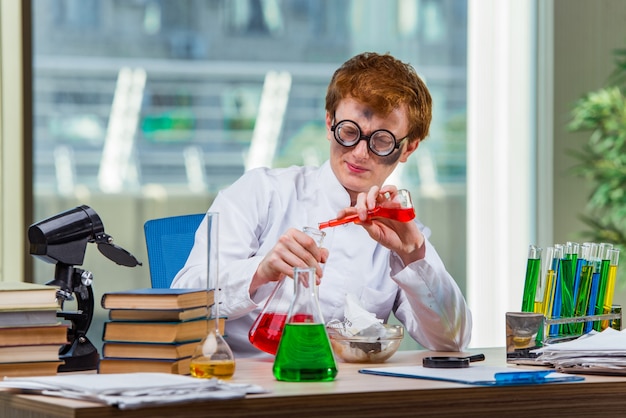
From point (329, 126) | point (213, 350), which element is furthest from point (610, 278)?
point (213, 350)

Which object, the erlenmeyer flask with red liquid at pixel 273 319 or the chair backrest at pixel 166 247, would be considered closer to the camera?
the erlenmeyer flask with red liquid at pixel 273 319

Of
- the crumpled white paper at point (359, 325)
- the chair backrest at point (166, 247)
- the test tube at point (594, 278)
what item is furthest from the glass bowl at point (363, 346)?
the chair backrest at point (166, 247)

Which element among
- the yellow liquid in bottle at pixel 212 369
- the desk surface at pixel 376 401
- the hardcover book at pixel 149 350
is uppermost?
the hardcover book at pixel 149 350

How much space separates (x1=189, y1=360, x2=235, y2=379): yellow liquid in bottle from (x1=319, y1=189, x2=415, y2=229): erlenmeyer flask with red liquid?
1.12 feet

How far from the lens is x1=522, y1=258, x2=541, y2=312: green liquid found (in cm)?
173

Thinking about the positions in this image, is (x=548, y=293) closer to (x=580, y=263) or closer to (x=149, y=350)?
(x=580, y=263)

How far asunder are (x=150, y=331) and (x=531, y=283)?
2.12 ft

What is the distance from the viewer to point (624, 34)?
415cm

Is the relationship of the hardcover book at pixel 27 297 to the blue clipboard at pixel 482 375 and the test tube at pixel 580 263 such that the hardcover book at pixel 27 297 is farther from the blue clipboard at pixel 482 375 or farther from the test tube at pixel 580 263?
the test tube at pixel 580 263

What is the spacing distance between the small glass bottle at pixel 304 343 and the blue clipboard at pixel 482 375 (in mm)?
120

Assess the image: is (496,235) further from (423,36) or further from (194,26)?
(194,26)

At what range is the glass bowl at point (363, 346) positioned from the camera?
66.9 inches

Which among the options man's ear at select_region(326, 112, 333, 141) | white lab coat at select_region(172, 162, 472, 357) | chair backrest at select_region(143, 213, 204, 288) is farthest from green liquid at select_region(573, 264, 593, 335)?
chair backrest at select_region(143, 213, 204, 288)

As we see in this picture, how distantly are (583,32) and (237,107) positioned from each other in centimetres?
145
